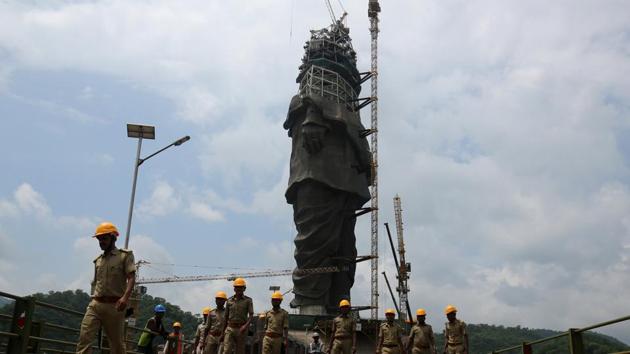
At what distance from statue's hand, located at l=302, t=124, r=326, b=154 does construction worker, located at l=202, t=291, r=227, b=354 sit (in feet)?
135

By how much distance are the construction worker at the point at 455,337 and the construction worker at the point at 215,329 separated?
18.7 feet

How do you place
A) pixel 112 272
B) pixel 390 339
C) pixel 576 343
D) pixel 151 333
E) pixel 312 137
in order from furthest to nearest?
pixel 312 137 < pixel 390 339 < pixel 151 333 < pixel 576 343 < pixel 112 272

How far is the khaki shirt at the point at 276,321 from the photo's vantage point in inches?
509

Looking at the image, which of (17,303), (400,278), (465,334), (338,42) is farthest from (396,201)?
(17,303)

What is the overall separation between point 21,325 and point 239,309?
511 cm

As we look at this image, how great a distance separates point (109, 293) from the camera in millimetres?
7785

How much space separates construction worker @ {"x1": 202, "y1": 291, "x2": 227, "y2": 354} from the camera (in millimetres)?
13414

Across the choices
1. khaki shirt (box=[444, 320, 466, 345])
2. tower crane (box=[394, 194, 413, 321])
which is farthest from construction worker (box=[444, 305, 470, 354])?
tower crane (box=[394, 194, 413, 321])

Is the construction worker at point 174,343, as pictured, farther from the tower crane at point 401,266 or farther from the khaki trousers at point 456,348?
the tower crane at point 401,266

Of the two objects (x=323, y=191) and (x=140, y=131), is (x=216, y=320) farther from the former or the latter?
(x=323, y=191)

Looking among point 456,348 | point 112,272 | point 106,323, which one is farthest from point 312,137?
point 106,323

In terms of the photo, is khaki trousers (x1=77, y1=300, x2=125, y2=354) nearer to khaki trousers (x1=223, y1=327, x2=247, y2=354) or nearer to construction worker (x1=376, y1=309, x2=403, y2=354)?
khaki trousers (x1=223, y1=327, x2=247, y2=354)

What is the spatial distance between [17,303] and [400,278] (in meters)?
81.6

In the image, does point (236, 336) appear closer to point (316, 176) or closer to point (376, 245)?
point (316, 176)
